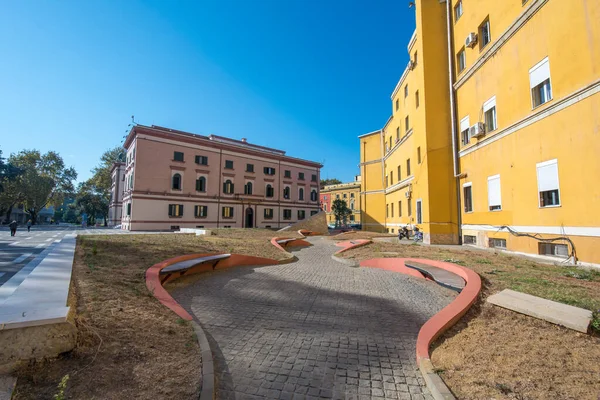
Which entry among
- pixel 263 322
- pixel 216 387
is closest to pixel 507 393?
pixel 216 387

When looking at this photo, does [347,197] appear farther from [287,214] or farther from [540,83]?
[540,83]

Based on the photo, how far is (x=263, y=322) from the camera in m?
4.58

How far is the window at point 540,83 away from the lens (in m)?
9.75

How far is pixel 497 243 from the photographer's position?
41.6 ft

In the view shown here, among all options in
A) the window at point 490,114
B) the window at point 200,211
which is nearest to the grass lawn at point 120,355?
the window at point 490,114

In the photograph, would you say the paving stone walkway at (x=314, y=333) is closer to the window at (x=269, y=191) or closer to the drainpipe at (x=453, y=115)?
the drainpipe at (x=453, y=115)

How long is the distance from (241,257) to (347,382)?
788cm

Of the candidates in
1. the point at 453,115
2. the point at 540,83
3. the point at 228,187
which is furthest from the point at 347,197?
the point at 540,83

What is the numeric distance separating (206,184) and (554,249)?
1263 inches

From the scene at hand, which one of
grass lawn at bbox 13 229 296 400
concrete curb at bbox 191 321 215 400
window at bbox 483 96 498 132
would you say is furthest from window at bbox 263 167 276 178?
concrete curb at bbox 191 321 215 400

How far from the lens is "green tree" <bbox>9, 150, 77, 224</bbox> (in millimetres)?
45031

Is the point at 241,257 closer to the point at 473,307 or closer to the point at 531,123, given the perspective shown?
the point at 473,307

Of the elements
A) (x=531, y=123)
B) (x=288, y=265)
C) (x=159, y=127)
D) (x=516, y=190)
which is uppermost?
(x=159, y=127)

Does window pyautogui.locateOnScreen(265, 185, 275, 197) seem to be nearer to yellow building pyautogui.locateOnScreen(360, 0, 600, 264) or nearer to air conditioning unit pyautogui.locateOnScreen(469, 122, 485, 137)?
yellow building pyautogui.locateOnScreen(360, 0, 600, 264)
